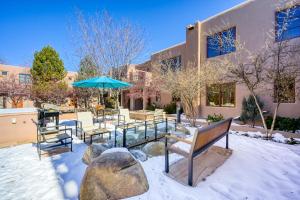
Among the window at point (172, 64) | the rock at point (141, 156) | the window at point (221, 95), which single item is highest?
the window at point (172, 64)

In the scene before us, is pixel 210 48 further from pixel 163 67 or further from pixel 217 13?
pixel 163 67

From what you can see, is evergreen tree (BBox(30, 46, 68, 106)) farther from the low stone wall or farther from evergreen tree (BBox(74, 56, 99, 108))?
the low stone wall

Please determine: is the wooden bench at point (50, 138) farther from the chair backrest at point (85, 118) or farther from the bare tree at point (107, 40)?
the bare tree at point (107, 40)

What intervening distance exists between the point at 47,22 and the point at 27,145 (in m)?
12.4

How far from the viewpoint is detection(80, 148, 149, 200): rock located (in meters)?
2.80

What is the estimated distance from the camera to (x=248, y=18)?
11.0m

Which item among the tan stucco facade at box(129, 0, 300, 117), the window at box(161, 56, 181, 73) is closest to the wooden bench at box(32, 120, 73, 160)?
the tan stucco facade at box(129, 0, 300, 117)

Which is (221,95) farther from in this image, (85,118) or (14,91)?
(14,91)

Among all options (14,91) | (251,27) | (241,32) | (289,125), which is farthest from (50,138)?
(14,91)

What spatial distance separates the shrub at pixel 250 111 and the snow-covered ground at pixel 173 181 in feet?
16.8

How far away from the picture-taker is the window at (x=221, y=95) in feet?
39.3

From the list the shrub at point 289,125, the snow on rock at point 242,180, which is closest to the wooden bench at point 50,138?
the snow on rock at point 242,180

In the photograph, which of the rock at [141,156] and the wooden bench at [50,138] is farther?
the wooden bench at [50,138]

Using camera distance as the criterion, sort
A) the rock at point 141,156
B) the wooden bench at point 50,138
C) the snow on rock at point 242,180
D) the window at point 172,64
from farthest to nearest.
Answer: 1. the window at point 172,64
2. the wooden bench at point 50,138
3. the rock at point 141,156
4. the snow on rock at point 242,180
